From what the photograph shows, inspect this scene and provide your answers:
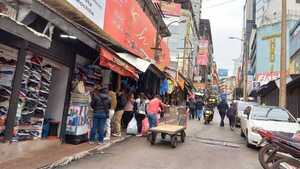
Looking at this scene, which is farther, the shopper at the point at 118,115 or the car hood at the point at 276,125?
the shopper at the point at 118,115

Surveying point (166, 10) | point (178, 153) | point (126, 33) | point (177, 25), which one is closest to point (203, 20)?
point (177, 25)

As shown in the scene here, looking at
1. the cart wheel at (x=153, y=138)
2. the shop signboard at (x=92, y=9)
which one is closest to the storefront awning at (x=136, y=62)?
the shop signboard at (x=92, y=9)

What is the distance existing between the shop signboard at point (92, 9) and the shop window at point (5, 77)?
2.55 meters

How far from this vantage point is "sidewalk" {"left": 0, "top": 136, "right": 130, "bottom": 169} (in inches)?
334

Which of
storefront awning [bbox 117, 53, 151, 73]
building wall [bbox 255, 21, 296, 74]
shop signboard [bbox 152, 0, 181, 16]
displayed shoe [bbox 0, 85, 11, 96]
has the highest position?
shop signboard [bbox 152, 0, 181, 16]

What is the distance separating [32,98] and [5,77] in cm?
132

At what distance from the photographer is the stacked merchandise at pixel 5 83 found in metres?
9.01

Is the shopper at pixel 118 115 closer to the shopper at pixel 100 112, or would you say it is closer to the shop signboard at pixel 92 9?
the shopper at pixel 100 112

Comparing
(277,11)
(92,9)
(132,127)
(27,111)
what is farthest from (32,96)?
(277,11)

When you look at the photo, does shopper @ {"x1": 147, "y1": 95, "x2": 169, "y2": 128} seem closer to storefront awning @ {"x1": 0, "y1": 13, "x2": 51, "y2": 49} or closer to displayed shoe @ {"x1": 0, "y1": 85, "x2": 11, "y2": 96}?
displayed shoe @ {"x1": 0, "y1": 85, "x2": 11, "y2": 96}

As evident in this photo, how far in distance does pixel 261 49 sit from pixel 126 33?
139 ft

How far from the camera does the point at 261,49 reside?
56.2 metres

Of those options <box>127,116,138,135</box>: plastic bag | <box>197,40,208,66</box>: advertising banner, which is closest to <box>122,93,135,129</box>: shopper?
<box>127,116,138,135</box>: plastic bag

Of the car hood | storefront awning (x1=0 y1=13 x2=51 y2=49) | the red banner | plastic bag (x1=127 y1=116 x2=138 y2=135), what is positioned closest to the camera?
storefront awning (x1=0 y1=13 x2=51 y2=49)
